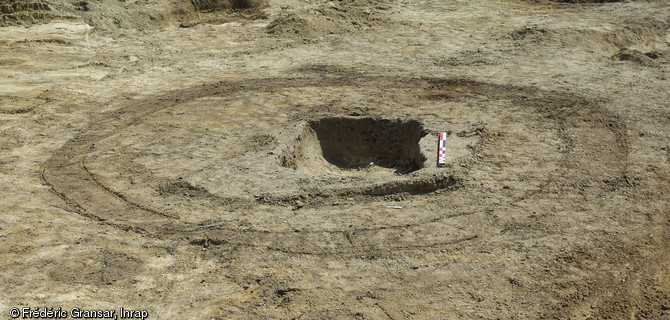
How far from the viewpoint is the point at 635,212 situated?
6.44 metres

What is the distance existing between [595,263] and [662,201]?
1657mm

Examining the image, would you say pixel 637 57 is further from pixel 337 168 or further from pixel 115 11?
pixel 115 11

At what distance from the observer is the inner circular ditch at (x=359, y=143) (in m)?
8.73

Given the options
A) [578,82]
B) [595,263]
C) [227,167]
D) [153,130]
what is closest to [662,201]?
[595,263]

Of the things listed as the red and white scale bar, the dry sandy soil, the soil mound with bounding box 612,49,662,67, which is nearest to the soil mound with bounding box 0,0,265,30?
the dry sandy soil

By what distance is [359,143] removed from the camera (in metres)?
9.13

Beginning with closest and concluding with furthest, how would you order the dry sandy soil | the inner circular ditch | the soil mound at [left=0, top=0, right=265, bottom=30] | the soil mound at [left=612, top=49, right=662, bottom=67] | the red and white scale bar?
the dry sandy soil → the red and white scale bar → the inner circular ditch → the soil mound at [left=612, top=49, right=662, bottom=67] → the soil mound at [left=0, top=0, right=265, bottom=30]

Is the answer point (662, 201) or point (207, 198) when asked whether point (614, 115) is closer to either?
point (662, 201)

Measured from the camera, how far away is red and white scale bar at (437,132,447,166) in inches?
290

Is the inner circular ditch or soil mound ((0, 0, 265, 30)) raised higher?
soil mound ((0, 0, 265, 30))

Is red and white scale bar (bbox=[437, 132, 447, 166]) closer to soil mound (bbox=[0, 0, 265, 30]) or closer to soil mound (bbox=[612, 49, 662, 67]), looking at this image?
soil mound (bbox=[612, 49, 662, 67])

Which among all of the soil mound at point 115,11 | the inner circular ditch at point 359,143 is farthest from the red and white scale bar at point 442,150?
the soil mound at point 115,11

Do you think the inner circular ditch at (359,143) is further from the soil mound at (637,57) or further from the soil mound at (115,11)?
the soil mound at (115,11)

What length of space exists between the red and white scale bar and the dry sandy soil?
0.27 feet
